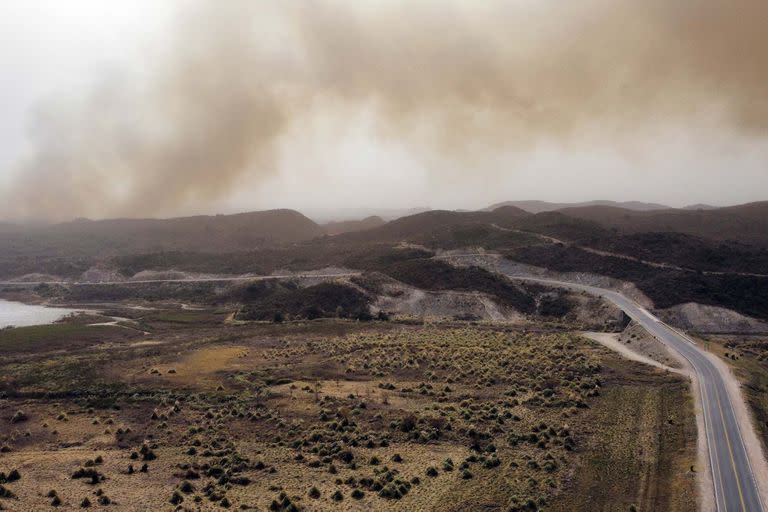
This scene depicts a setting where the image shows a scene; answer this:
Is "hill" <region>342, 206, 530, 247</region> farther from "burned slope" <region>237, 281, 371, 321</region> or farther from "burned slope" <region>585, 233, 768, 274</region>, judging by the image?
"burned slope" <region>237, 281, 371, 321</region>

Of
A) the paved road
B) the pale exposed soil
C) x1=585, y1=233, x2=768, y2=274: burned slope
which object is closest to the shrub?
the paved road

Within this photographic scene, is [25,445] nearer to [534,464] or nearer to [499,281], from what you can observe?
[534,464]

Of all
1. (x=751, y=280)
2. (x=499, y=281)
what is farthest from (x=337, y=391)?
(x=751, y=280)

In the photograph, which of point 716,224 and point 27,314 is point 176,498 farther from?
point 716,224

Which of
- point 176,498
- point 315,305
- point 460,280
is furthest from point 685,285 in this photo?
point 176,498

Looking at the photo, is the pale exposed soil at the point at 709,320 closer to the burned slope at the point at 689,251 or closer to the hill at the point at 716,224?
the burned slope at the point at 689,251

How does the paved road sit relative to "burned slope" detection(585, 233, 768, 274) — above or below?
below

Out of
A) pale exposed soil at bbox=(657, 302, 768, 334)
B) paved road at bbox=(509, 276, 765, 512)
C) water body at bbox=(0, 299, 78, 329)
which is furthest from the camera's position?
water body at bbox=(0, 299, 78, 329)

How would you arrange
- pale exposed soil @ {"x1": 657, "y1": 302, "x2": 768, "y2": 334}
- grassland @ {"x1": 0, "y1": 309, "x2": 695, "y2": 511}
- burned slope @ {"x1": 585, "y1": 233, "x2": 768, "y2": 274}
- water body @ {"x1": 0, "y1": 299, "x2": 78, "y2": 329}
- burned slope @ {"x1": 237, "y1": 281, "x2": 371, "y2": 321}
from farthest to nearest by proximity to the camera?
burned slope @ {"x1": 585, "y1": 233, "x2": 768, "y2": 274} < water body @ {"x1": 0, "y1": 299, "x2": 78, "y2": 329} < burned slope @ {"x1": 237, "y1": 281, "x2": 371, "y2": 321} < pale exposed soil @ {"x1": 657, "y1": 302, "x2": 768, "y2": 334} < grassland @ {"x1": 0, "y1": 309, "x2": 695, "y2": 511}
